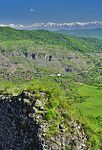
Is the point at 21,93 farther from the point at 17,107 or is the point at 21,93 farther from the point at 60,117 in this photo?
the point at 60,117

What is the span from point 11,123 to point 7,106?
7.52 ft

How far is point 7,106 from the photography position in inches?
1989

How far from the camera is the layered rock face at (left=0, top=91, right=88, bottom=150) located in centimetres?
4616

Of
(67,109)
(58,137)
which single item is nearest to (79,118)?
(67,109)

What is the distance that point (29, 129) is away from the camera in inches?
1859

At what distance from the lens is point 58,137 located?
153 feet

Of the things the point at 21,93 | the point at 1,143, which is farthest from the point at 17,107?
the point at 1,143

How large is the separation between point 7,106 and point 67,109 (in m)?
7.52

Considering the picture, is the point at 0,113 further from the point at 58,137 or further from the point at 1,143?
the point at 58,137

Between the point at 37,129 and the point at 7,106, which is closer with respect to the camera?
the point at 37,129

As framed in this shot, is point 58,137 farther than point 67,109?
No

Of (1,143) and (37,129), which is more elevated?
(37,129)

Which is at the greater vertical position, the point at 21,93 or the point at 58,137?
the point at 21,93

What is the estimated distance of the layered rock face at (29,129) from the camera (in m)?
46.2
